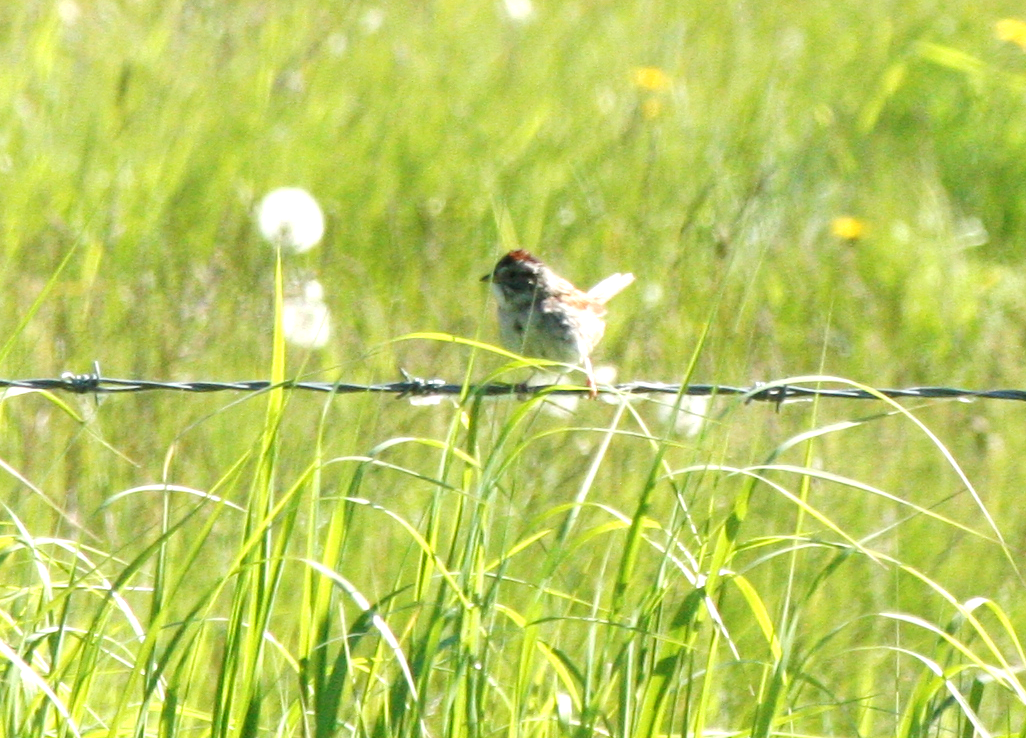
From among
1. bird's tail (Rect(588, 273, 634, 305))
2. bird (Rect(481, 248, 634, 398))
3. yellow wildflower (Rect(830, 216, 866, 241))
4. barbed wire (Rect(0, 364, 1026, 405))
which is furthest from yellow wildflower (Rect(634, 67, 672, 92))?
barbed wire (Rect(0, 364, 1026, 405))

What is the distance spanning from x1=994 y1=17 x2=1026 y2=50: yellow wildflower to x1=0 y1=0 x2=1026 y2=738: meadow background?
143 millimetres

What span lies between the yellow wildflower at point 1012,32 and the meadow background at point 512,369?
0.14 meters

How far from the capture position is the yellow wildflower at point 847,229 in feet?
23.6

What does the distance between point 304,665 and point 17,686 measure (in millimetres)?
514

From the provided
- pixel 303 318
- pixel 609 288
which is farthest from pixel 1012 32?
pixel 303 318

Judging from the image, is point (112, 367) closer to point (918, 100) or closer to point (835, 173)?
point (835, 173)

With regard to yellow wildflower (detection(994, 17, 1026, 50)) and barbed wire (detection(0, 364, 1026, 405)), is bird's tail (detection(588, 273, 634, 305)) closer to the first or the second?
barbed wire (detection(0, 364, 1026, 405))

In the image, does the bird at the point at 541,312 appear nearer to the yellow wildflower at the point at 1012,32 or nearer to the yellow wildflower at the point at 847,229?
the yellow wildflower at the point at 847,229

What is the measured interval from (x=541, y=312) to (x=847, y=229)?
2275 mm

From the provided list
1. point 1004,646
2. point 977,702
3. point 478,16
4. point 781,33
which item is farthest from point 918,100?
point 977,702

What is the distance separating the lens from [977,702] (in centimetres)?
274

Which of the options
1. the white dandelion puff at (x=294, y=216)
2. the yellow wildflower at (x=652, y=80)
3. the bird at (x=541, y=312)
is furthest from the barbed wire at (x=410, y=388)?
the yellow wildflower at (x=652, y=80)

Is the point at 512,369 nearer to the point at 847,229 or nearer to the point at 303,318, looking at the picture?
the point at 303,318

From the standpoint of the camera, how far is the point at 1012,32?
8.96 metres
